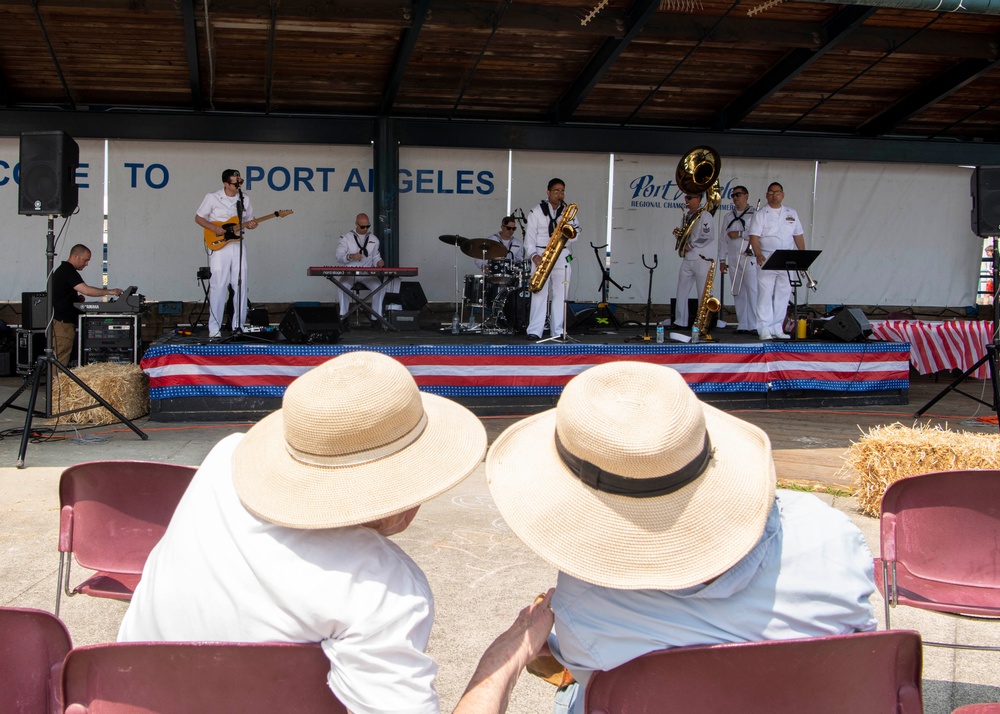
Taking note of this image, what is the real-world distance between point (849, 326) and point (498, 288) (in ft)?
13.5

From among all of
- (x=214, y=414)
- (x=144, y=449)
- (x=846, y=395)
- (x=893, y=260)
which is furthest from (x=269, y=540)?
(x=893, y=260)

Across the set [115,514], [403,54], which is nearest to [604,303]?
[403,54]

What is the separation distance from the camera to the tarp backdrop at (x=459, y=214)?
40.0ft

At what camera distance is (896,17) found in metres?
10.4

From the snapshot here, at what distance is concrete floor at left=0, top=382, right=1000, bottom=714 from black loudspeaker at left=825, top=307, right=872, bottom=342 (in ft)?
15.1

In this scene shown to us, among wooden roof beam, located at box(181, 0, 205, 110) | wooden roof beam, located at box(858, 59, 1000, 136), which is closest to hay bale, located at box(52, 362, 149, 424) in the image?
wooden roof beam, located at box(181, 0, 205, 110)

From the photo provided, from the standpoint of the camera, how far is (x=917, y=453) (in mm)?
4918

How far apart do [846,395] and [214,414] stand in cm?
651

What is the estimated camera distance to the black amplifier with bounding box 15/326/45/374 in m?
10.1

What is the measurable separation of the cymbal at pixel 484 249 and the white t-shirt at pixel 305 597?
9.64 m

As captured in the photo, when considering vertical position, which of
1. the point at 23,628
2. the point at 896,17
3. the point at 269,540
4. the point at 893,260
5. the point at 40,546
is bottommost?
the point at 40,546

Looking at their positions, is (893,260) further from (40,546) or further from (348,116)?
(40,546)

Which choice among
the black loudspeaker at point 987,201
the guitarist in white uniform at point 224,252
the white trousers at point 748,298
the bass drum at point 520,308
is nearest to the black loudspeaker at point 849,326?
the white trousers at point 748,298

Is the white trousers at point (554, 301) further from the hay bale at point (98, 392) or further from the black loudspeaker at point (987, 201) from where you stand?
the hay bale at point (98, 392)
